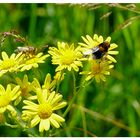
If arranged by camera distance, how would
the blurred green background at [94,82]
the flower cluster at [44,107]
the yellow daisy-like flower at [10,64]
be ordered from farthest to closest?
the blurred green background at [94,82], the yellow daisy-like flower at [10,64], the flower cluster at [44,107]

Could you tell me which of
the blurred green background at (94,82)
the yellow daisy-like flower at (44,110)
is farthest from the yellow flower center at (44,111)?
the blurred green background at (94,82)

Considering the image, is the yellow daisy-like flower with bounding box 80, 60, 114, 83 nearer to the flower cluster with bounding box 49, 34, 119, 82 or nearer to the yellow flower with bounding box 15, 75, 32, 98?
the flower cluster with bounding box 49, 34, 119, 82

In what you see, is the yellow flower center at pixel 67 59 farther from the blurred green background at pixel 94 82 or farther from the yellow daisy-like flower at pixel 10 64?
the blurred green background at pixel 94 82

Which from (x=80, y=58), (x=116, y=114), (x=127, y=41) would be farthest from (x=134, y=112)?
(x=80, y=58)

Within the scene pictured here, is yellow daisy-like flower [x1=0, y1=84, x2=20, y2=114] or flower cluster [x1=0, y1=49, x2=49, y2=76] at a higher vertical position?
flower cluster [x1=0, y1=49, x2=49, y2=76]

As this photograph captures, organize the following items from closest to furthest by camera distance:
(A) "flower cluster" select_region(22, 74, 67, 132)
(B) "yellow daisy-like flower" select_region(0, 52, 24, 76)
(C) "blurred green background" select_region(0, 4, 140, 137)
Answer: (A) "flower cluster" select_region(22, 74, 67, 132) < (B) "yellow daisy-like flower" select_region(0, 52, 24, 76) < (C) "blurred green background" select_region(0, 4, 140, 137)

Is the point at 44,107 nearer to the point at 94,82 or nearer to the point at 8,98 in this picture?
the point at 8,98

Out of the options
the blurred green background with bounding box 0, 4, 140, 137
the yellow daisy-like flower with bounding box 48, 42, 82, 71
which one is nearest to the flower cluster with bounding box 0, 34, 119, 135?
the yellow daisy-like flower with bounding box 48, 42, 82, 71
